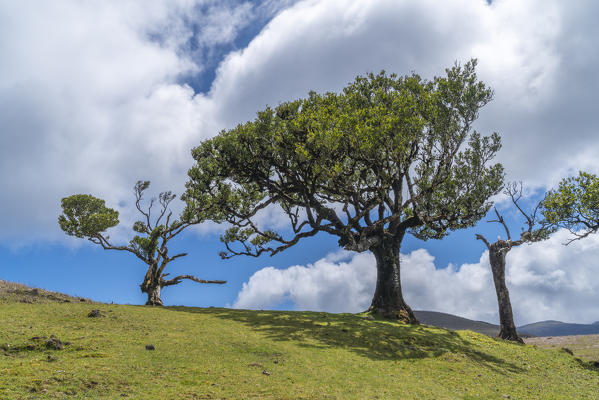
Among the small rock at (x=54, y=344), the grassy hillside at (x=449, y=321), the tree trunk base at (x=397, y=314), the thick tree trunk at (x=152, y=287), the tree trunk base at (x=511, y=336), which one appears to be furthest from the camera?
the grassy hillside at (x=449, y=321)

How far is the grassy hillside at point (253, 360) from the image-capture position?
38.3 feet

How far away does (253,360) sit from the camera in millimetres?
15539

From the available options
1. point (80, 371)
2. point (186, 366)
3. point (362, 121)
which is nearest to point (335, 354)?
point (186, 366)

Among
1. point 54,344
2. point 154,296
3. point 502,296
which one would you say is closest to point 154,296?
point 154,296

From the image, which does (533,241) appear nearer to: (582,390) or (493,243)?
(493,243)

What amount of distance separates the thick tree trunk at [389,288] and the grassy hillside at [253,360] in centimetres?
375

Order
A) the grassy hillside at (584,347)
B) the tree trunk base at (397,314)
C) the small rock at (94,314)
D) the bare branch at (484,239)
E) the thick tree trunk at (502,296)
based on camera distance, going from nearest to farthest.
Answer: the small rock at (94,314) → the grassy hillside at (584,347) → the tree trunk base at (397,314) → the thick tree trunk at (502,296) → the bare branch at (484,239)

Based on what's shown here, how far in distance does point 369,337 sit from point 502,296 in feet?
61.5

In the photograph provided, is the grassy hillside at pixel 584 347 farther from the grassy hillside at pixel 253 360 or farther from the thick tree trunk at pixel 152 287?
the thick tree trunk at pixel 152 287

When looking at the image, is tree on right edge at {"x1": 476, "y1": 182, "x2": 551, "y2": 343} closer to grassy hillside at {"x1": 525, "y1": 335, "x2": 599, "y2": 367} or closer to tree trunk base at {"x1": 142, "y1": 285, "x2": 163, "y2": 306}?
grassy hillside at {"x1": 525, "y1": 335, "x2": 599, "y2": 367}

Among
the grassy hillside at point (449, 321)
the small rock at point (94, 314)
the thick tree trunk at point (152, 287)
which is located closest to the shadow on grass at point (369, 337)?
the small rock at point (94, 314)

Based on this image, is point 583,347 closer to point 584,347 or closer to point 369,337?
point 584,347

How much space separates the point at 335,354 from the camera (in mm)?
18094

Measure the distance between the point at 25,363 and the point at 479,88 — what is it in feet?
109
